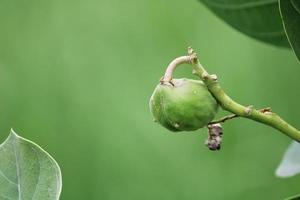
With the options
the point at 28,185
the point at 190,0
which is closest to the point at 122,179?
the point at 190,0

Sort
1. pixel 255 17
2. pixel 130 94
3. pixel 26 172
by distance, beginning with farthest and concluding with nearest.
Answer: pixel 130 94 → pixel 255 17 → pixel 26 172

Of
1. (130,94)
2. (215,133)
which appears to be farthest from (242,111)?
(130,94)

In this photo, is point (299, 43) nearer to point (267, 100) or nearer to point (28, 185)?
point (28, 185)

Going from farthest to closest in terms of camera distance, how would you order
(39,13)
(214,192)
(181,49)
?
A: 1. (39,13)
2. (181,49)
3. (214,192)

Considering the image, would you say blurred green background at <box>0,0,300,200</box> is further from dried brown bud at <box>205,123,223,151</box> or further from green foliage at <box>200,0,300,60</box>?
dried brown bud at <box>205,123,223,151</box>

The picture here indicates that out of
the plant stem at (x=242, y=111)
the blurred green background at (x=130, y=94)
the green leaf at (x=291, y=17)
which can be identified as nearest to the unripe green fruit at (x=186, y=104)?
the plant stem at (x=242, y=111)

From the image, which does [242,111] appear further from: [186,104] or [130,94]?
[130,94]
